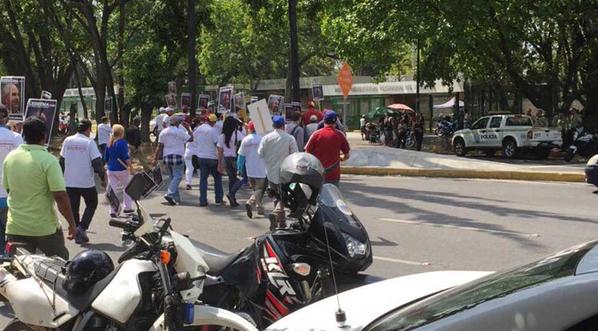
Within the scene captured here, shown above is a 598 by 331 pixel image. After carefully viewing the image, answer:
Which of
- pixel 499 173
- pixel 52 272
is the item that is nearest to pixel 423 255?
pixel 52 272

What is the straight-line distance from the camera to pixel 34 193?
569 cm

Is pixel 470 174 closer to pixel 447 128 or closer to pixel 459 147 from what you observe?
pixel 459 147

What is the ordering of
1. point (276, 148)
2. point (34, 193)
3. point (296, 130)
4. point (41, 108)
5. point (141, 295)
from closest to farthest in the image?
point (141, 295) < point (34, 193) < point (276, 148) < point (41, 108) < point (296, 130)

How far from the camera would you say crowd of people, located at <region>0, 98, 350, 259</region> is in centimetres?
568

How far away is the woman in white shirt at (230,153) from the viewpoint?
1273 cm

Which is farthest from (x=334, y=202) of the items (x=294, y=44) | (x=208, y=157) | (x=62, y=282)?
(x=294, y=44)

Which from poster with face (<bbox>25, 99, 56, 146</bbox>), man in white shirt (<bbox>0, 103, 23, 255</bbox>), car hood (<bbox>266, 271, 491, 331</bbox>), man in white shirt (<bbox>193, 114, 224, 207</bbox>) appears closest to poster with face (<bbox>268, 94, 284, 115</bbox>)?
man in white shirt (<bbox>193, 114, 224, 207</bbox>)

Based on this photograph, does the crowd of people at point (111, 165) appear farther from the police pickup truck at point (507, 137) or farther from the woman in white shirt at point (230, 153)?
the police pickup truck at point (507, 137)

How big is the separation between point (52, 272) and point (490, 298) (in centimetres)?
303

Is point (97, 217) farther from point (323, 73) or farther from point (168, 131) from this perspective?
point (323, 73)

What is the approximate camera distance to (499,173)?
1800 centimetres

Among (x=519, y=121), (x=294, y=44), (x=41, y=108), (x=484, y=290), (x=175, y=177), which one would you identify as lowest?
(x=175, y=177)

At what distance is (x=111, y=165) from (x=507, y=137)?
1808 cm

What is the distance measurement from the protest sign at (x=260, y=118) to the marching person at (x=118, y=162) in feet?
7.99
